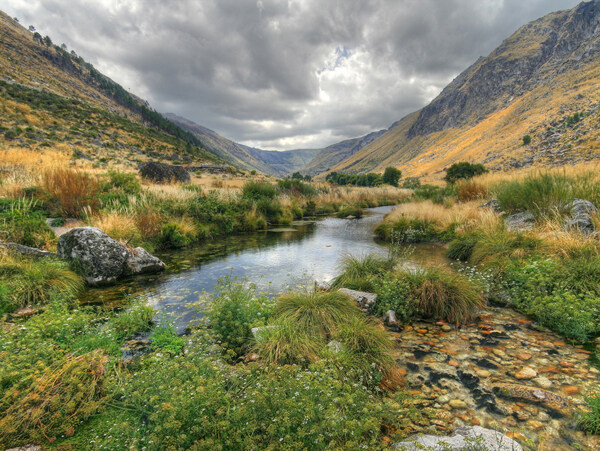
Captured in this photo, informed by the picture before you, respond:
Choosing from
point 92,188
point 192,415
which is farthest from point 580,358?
point 92,188

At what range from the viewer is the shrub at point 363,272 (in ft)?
19.1

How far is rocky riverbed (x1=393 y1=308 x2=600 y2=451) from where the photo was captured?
2.28 metres

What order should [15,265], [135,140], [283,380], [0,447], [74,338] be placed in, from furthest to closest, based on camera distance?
[135,140] → [15,265] → [74,338] → [283,380] → [0,447]

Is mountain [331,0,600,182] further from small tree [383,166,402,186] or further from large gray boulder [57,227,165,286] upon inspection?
large gray boulder [57,227,165,286]

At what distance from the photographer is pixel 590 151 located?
131 feet

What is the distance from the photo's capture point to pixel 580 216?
6418 millimetres

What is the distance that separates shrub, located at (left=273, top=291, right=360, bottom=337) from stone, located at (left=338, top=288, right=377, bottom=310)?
449 millimetres

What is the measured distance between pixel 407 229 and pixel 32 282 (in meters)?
12.3

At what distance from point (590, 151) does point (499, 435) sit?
191ft

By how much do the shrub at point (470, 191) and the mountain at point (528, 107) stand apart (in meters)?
26.6

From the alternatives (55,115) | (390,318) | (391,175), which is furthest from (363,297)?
(391,175)

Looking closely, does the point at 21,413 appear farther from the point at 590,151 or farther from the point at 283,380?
the point at 590,151

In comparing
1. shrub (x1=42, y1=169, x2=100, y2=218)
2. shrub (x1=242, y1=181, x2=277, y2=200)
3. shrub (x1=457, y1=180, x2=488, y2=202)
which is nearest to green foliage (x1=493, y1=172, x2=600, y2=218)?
shrub (x1=457, y1=180, x2=488, y2=202)

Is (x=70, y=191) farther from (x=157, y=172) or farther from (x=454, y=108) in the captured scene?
(x=454, y=108)
